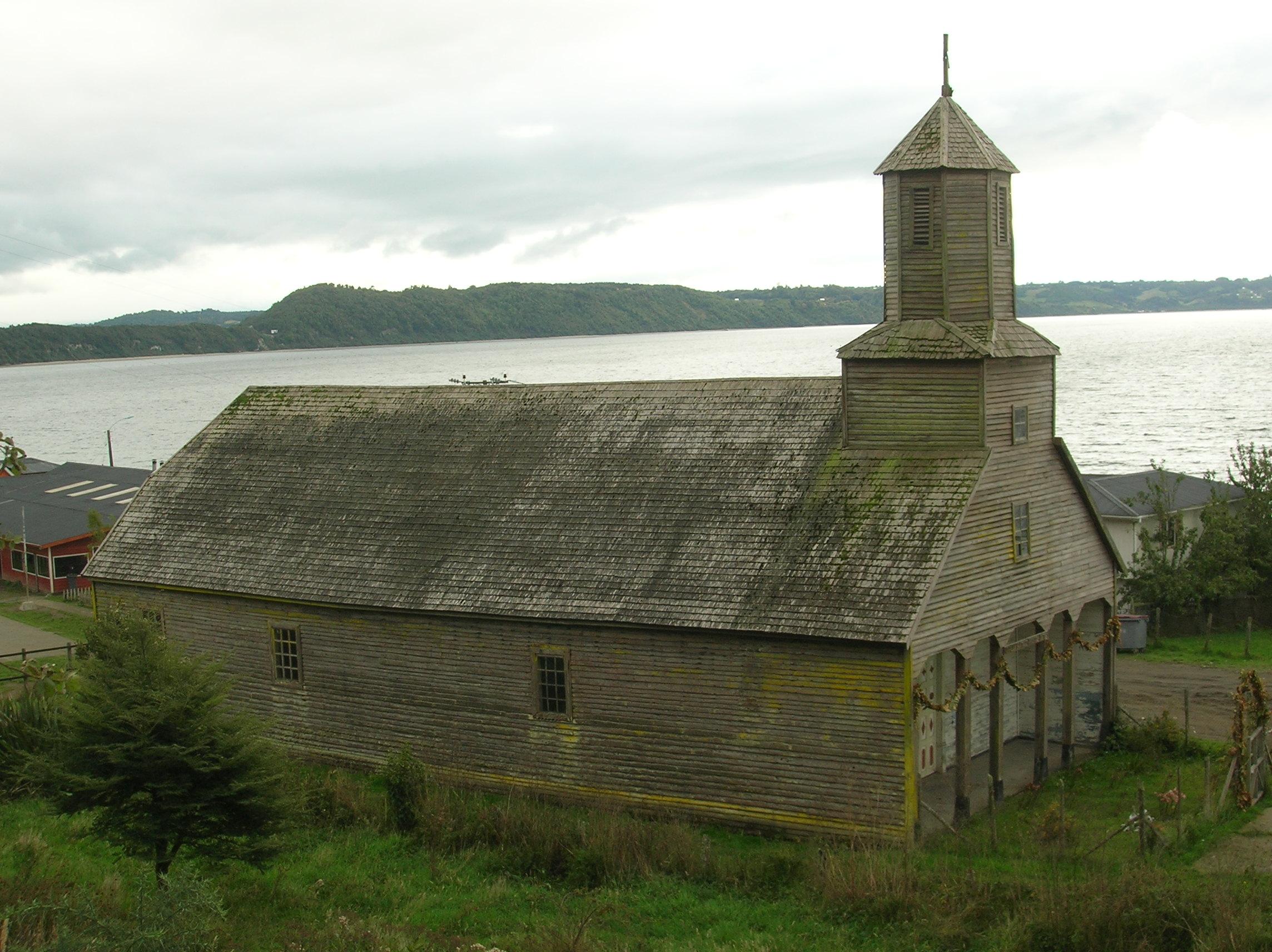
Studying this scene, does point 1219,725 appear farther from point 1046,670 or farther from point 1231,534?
point 1231,534

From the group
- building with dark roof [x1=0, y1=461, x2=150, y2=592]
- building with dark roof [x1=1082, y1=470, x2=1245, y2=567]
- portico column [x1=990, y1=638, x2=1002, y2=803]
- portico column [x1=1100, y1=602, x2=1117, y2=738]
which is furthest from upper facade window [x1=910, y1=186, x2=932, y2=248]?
building with dark roof [x1=0, y1=461, x2=150, y2=592]

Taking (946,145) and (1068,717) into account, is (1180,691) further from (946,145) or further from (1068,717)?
(946,145)

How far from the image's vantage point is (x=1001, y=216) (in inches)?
923

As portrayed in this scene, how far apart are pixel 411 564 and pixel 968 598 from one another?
10.4 meters

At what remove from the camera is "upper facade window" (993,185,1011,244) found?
911 inches

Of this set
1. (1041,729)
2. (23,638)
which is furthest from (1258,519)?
(23,638)

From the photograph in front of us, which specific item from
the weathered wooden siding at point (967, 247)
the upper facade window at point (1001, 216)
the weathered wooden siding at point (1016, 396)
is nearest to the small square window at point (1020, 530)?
the weathered wooden siding at point (1016, 396)

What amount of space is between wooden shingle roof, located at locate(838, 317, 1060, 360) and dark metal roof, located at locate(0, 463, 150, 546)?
102 feet

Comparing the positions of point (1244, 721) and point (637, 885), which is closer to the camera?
→ point (637, 885)

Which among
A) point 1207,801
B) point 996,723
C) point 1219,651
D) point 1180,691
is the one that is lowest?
point 1219,651

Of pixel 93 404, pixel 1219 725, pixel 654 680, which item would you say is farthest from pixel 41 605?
pixel 93 404

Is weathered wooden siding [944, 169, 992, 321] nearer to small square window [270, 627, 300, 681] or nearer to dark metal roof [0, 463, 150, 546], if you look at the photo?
small square window [270, 627, 300, 681]

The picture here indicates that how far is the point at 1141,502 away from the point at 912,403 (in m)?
21.2

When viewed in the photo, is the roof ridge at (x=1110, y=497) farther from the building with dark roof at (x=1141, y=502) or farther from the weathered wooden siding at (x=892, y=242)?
the weathered wooden siding at (x=892, y=242)
